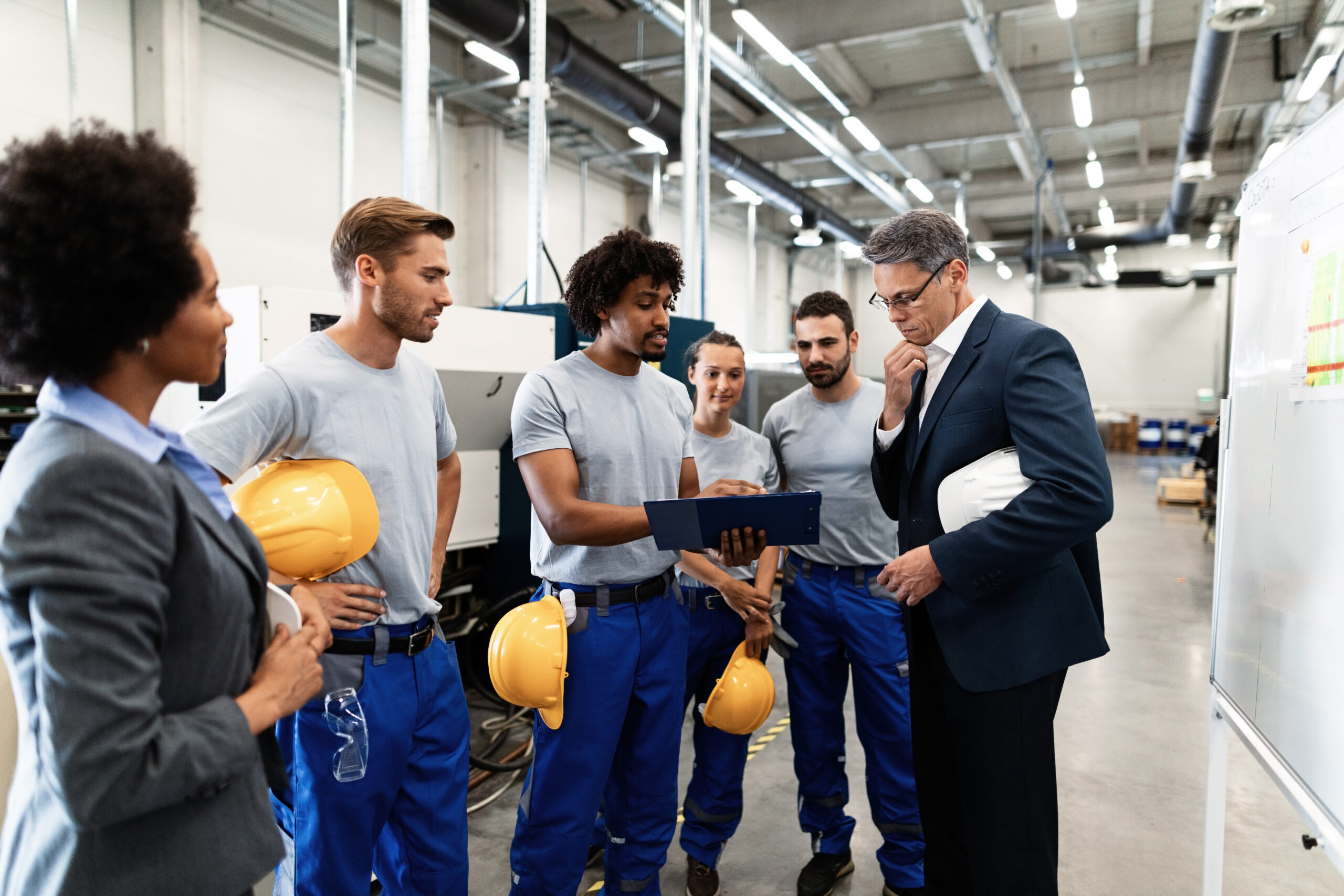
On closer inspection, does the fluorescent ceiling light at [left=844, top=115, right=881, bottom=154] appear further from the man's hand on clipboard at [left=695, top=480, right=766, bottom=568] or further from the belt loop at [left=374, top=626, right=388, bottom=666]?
the belt loop at [left=374, top=626, right=388, bottom=666]

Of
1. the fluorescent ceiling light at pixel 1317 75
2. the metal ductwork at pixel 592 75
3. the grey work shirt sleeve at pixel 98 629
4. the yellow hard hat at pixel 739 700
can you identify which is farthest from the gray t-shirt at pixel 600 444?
the fluorescent ceiling light at pixel 1317 75

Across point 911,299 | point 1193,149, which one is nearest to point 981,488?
point 911,299

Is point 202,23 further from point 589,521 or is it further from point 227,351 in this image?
point 589,521

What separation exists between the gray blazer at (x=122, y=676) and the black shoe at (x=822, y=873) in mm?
1894

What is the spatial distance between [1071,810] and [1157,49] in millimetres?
8917

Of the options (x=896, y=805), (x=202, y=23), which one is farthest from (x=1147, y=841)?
(x=202, y=23)

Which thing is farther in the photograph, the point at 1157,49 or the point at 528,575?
the point at 1157,49

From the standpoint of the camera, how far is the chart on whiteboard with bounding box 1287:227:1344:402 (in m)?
1.38

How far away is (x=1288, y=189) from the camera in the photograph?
163cm

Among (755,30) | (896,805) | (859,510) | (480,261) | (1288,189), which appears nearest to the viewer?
(1288,189)

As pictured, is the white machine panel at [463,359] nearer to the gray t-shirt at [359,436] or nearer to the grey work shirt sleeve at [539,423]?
the gray t-shirt at [359,436]

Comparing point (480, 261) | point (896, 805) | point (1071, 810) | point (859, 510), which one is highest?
point (480, 261)

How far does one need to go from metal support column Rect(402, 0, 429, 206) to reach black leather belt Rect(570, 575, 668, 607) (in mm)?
1638

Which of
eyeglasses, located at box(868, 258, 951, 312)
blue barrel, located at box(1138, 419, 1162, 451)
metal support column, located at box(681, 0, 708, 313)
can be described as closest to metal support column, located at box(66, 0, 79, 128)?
metal support column, located at box(681, 0, 708, 313)
